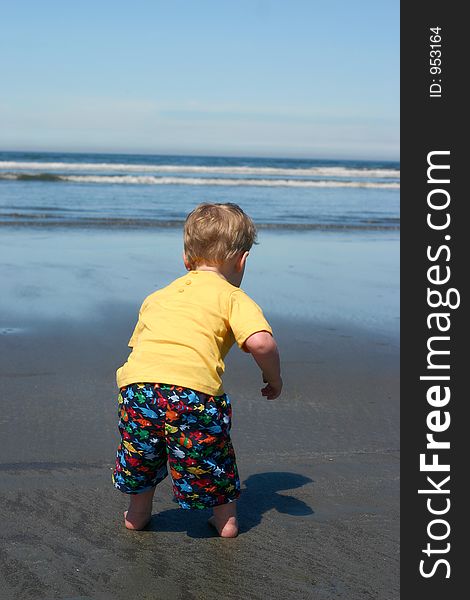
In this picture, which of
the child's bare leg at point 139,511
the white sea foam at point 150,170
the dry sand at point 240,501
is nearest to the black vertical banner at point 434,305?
the dry sand at point 240,501

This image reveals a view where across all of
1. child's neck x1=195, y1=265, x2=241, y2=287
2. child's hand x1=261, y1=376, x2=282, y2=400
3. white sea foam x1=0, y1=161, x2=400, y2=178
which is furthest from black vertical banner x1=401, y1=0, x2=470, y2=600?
white sea foam x1=0, y1=161, x2=400, y2=178

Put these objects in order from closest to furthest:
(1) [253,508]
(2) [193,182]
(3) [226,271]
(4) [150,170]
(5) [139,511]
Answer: (5) [139,511], (3) [226,271], (1) [253,508], (2) [193,182], (4) [150,170]

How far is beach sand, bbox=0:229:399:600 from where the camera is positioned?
269cm

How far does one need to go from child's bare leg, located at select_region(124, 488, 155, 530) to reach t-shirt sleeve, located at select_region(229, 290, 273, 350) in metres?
0.65

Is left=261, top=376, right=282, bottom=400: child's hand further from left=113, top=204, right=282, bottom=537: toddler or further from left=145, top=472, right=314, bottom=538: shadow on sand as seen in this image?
left=145, top=472, right=314, bottom=538: shadow on sand

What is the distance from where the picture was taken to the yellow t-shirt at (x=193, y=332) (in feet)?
9.58

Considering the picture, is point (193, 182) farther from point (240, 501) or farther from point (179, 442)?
point (179, 442)

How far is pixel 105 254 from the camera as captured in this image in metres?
9.90

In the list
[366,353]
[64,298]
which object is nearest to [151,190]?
[64,298]

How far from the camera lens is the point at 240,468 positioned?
3.64m

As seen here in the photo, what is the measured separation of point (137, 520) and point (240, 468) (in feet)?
2.42

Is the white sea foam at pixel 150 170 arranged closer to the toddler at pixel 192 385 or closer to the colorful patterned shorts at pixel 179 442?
the toddler at pixel 192 385

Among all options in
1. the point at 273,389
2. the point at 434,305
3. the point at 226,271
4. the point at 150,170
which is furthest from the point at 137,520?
the point at 150,170

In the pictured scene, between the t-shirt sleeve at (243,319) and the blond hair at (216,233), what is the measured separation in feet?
0.62
